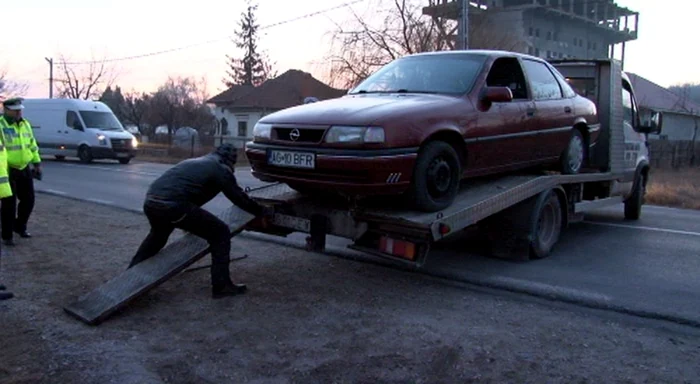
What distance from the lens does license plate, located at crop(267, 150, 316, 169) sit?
5.30 meters

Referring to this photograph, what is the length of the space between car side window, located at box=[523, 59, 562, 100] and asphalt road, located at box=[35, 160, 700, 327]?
185 centimetres

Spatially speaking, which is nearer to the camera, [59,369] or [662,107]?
[59,369]

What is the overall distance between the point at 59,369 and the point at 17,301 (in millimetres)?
1680

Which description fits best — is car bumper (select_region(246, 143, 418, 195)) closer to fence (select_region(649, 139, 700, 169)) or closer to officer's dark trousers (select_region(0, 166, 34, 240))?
officer's dark trousers (select_region(0, 166, 34, 240))

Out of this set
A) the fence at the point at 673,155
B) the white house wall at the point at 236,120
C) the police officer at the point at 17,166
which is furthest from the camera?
the white house wall at the point at 236,120

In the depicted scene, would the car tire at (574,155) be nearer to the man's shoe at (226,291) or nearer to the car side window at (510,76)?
the car side window at (510,76)

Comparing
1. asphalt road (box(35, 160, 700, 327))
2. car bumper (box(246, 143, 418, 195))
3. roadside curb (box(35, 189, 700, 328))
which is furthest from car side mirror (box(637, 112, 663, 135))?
car bumper (box(246, 143, 418, 195))

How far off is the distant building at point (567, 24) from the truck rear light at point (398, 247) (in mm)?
55857

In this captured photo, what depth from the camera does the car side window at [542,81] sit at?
7004 millimetres

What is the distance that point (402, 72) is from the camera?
262 inches

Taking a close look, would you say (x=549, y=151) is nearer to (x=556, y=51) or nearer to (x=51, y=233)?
(x=51, y=233)

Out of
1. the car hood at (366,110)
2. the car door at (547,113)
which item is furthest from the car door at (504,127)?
the car hood at (366,110)

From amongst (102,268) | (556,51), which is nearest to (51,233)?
(102,268)

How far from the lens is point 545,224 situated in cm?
718
